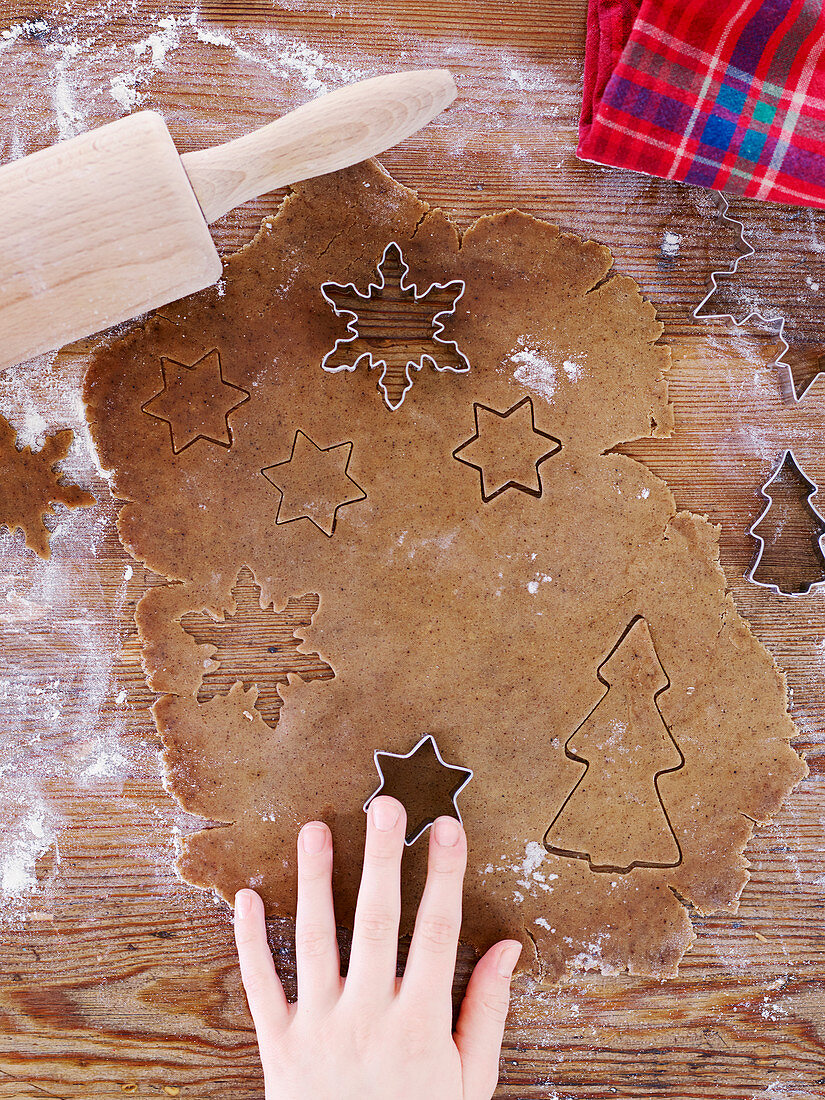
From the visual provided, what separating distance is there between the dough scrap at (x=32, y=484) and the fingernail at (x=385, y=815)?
728 millimetres

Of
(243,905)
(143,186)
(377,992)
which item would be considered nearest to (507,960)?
(377,992)

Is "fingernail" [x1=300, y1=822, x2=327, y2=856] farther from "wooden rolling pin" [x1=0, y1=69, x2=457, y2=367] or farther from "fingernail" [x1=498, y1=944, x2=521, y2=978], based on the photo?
→ "wooden rolling pin" [x1=0, y1=69, x2=457, y2=367]

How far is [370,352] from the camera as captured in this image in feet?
3.95

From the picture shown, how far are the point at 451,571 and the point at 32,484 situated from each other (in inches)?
29.4

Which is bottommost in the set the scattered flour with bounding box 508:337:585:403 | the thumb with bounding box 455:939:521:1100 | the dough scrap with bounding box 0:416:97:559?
the thumb with bounding box 455:939:521:1100

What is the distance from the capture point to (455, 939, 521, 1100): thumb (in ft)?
3.94

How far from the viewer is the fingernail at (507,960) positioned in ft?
3.98

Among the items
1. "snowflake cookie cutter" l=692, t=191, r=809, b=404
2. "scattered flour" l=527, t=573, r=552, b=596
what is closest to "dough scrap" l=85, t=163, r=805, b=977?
"scattered flour" l=527, t=573, r=552, b=596

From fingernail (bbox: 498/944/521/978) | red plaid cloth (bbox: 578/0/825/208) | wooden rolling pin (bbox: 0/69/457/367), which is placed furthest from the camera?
fingernail (bbox: 498/944/521/978)

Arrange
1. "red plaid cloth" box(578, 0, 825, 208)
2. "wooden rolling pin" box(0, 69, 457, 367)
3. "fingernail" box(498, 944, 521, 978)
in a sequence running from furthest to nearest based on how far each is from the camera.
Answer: "fingernail" box(498, 944, 521, 978), "red plaid cloth" box(578, 0, 825, 208), "wooden rolling pin" box(0, 69, 457, 367)

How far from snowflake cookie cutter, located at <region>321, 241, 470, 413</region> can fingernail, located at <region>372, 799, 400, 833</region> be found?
676mm

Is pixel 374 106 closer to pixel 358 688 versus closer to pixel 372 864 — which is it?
pixel 358 688

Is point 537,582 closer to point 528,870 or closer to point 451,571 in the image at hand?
point 451,571

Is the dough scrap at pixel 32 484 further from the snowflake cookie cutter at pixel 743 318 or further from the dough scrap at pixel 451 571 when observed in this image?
the snowflake cookie cutter at pixel 743 318
